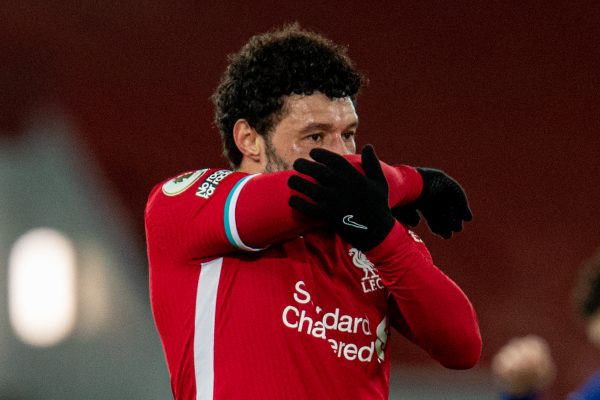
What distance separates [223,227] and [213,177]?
5.2 inches

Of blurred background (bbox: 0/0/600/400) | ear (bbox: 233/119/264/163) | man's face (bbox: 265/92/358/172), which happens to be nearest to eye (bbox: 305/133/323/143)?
man's face (bbox: 265/92/358/172)

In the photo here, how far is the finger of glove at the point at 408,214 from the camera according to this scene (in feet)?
5.26

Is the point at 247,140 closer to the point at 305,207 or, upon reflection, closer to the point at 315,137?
the point at 315,137

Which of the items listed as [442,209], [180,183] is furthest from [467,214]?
[180,183]

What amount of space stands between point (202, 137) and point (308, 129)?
208 centimetres

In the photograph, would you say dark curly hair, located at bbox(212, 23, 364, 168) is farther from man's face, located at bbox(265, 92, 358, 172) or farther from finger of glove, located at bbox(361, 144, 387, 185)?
finger of glove, located at bbox(361, 144, 387, 185)

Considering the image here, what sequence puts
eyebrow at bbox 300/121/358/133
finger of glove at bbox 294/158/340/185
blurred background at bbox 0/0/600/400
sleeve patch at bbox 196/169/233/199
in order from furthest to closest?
blurred background at bbox 0/0/600/400, eyebrow at bbox 300/121/358/133, sleeve patch at bbox 196/169/233/199, finger of glove at bbox 294/158/340/185

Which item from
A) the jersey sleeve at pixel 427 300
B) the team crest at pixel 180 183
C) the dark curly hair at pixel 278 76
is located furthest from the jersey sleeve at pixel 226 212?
the dark curly hair at pixel 278 76

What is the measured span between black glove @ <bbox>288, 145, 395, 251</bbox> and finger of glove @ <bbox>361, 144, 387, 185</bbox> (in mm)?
27

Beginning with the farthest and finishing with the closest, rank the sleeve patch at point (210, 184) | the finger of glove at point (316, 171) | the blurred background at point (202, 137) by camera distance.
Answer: the blurred background at point (202, 137) < the sleeve patch at point (210, 184) < the finger of glove at point (316, 171)

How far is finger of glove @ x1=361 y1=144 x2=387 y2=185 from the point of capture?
1.30 m

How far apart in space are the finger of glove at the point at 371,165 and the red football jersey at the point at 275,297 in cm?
9

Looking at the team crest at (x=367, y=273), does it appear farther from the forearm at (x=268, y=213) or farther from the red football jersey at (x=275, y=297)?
the forearm at (x=268, y=213)

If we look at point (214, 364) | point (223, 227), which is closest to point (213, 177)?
point (223, 227)
